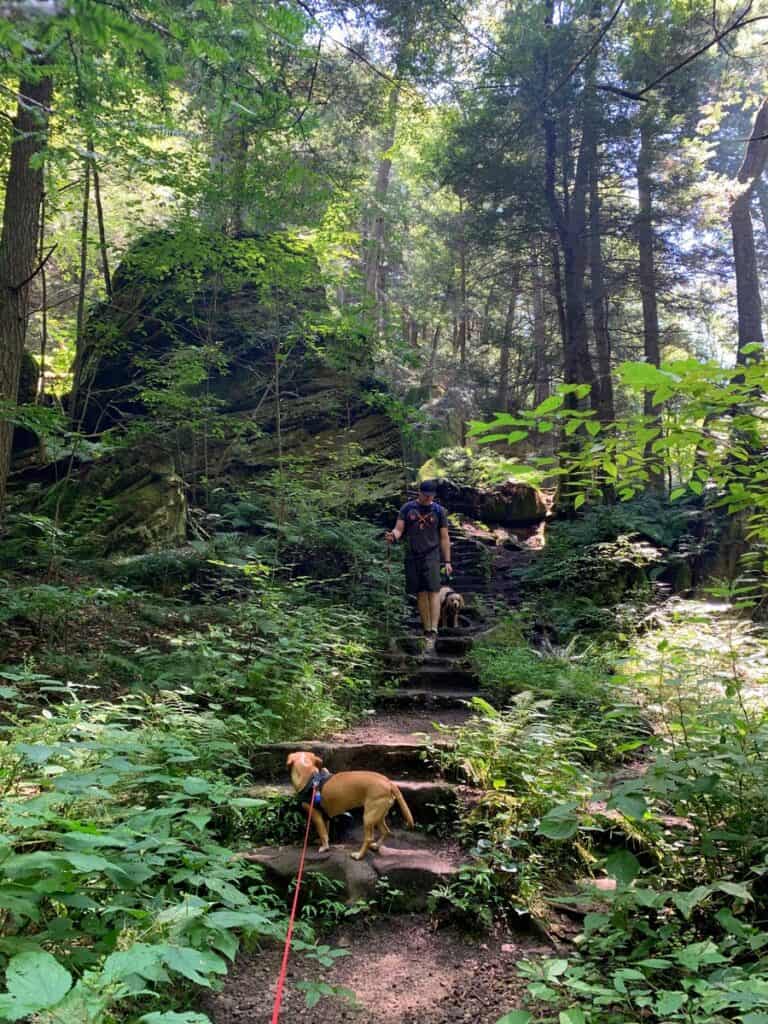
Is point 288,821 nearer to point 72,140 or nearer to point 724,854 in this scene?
point 724,854

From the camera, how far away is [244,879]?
9.65 ft

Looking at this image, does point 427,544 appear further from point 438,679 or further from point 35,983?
point 35,983

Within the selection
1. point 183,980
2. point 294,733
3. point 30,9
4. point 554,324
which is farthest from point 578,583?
point 554,324

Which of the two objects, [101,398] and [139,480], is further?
[101,398]

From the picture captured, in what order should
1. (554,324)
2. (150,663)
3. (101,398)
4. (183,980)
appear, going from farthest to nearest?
(554,324) < (101,398) < (150,663) < (183,980)

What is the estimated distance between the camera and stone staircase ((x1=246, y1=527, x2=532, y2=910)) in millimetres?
3064

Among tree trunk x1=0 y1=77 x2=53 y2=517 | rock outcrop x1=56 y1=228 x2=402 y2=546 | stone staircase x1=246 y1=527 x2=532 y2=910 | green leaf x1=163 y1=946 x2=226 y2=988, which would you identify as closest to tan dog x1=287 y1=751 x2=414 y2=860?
stone staircase x1=246 y1=527 x2=532 y2=910

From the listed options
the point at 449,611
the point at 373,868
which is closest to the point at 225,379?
the point at 449,611

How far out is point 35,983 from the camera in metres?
1.16

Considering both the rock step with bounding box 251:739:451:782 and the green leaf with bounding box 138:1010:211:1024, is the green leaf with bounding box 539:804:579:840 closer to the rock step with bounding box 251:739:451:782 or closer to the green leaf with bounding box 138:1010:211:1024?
the green leaf with bounding box 138:1010:211:1024

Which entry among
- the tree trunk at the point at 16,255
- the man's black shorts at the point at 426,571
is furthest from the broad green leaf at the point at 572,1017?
the tree trunk at the point at 16,255

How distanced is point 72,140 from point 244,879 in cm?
949

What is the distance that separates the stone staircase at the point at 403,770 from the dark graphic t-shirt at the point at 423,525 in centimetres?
125

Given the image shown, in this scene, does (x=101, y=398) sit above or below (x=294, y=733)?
above
